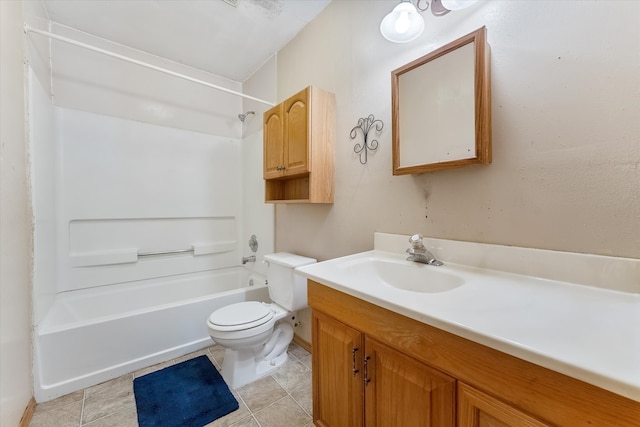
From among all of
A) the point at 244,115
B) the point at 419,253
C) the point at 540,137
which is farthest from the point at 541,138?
the point at 244,115

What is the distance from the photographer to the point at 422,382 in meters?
0.72

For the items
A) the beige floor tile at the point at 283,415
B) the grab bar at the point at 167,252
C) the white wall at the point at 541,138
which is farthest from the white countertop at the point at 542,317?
the grab bar at the point at 167,252

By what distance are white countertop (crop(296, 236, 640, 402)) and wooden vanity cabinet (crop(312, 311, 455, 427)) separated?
18 cm

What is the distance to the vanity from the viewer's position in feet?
1.52

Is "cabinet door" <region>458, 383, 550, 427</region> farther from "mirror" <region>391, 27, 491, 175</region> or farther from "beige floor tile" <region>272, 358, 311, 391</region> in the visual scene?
"beige floor tile" <region>272, 358, 311, 391</region>

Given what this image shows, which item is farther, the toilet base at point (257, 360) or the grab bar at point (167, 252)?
the grab bar at point (167, 252)

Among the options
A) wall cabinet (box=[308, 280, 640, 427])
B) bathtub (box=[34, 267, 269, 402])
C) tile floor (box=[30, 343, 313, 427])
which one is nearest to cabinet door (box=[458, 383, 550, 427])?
wall cabinet (box=[308, 280, 640, 427])

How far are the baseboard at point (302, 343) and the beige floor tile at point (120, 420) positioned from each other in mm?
1060

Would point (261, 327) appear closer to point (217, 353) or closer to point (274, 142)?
point (217, 353)

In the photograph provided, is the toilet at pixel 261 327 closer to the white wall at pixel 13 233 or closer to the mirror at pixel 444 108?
the white wall at pixel 13 233

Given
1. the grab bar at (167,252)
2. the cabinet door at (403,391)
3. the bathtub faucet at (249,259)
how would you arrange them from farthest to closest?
1. the bathtub faucet at (249,259)
2. the grab bar at (167,252)
3. the cabinet door at (403,391)

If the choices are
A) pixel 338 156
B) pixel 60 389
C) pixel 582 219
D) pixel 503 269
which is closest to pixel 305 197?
pixel 338 156

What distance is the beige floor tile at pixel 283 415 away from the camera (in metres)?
1.29

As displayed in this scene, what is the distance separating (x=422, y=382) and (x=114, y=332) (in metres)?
1.89
